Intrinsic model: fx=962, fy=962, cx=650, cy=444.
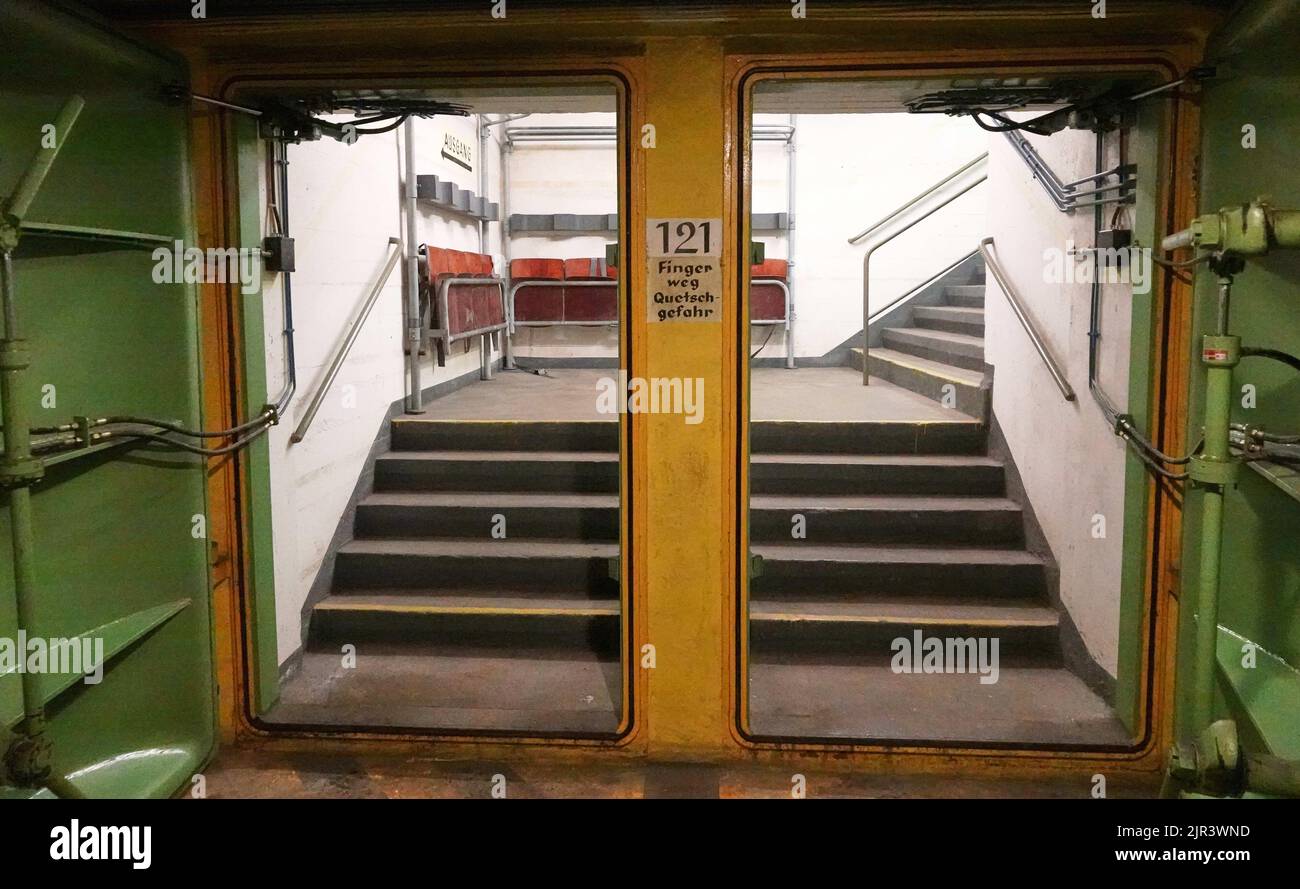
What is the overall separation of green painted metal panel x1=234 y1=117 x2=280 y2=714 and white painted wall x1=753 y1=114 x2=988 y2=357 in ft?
18.3

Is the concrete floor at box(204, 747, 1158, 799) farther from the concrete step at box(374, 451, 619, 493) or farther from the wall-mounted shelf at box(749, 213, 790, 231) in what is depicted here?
the wall-mounted shelf at box(749, 213, 790, 231)

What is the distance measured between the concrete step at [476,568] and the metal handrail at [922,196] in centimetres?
490

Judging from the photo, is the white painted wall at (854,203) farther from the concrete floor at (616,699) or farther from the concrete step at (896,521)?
the concrete floor at (616,699)

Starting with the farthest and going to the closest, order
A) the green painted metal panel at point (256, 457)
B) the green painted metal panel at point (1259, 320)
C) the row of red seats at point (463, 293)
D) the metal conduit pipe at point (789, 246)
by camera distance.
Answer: the metal conduit pipe at point (789, 246)
the row of red seats at point (463, 293)
the green painted metal panel at point (256, 457)
the green painted metal panel at point (1259, 320)

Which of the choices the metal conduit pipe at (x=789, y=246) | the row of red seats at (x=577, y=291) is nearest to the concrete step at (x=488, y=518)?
the row of red seats at (x=577, y=291)

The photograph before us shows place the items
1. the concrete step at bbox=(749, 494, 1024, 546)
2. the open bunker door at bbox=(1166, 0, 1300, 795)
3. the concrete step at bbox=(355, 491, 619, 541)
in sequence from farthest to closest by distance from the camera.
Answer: the concrete step at bbox=(355, 491, 619, 541) → the concrete step at bbox=(749, 494, 1024, 546) → the open bunker door at bbox=(1166, 0, 1300, 795)

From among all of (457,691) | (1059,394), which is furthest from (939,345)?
(457,691)

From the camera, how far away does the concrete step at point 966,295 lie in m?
7.24

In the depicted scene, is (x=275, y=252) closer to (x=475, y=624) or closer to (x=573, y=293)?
(x=475, y=624)

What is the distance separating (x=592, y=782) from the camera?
3.10 meters

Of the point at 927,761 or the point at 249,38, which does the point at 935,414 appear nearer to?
the point at 927,761

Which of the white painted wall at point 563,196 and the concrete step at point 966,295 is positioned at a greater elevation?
the white painted wall at point 563,196

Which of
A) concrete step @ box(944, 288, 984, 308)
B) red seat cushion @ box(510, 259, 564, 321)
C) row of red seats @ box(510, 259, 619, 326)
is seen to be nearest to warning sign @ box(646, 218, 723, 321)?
concrete step @ box(944, 288, 984, 308)

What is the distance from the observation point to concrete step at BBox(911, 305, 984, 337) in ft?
21.5
